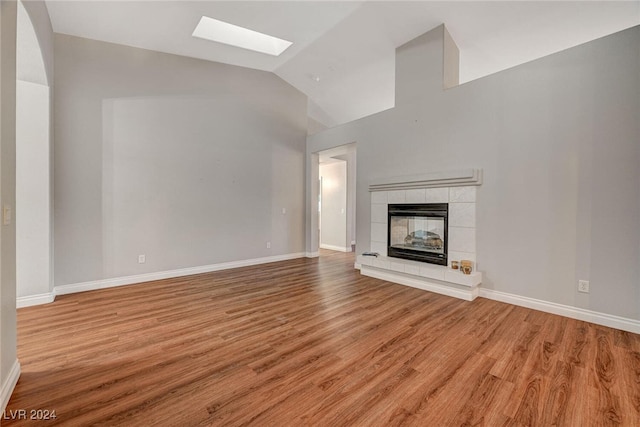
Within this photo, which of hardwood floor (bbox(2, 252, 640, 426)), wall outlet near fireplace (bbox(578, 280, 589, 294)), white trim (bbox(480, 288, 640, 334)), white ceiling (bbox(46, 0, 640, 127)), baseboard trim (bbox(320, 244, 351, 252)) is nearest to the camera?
hardwood floor (bbox(2, 252, 640, 426))

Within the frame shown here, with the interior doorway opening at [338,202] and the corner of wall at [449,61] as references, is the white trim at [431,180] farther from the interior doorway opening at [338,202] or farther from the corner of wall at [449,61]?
the interior doorway opening at [338,202]

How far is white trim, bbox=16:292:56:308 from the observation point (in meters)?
3.07

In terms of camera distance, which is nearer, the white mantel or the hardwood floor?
the hardwood floor

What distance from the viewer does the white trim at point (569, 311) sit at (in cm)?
250

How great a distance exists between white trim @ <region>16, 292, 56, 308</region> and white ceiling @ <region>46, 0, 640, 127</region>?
3326 mm

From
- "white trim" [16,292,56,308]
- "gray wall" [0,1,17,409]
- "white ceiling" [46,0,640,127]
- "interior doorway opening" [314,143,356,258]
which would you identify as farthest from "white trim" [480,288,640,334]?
"white trim" [16,292,56,308]

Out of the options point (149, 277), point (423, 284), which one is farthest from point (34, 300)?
point (423, 284)

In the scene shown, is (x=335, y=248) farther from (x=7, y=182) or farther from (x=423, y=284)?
(x=7, y=182)

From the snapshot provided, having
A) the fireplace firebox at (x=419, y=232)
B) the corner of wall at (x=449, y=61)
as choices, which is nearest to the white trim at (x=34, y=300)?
the fireplace firebox at (x=419, y=232)

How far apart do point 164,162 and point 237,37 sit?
2.34m

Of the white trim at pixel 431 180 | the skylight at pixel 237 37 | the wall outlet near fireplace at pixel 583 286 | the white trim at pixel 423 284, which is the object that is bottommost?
the white trim at pixel 423 284

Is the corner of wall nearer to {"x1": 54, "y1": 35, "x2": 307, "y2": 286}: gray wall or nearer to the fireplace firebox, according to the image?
the fireplace firebox

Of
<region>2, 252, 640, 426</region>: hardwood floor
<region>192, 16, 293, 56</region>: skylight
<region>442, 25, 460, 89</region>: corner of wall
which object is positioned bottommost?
<region>2, 252, 640, 426</region>: hardwood floor

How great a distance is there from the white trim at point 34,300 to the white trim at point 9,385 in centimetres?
186
